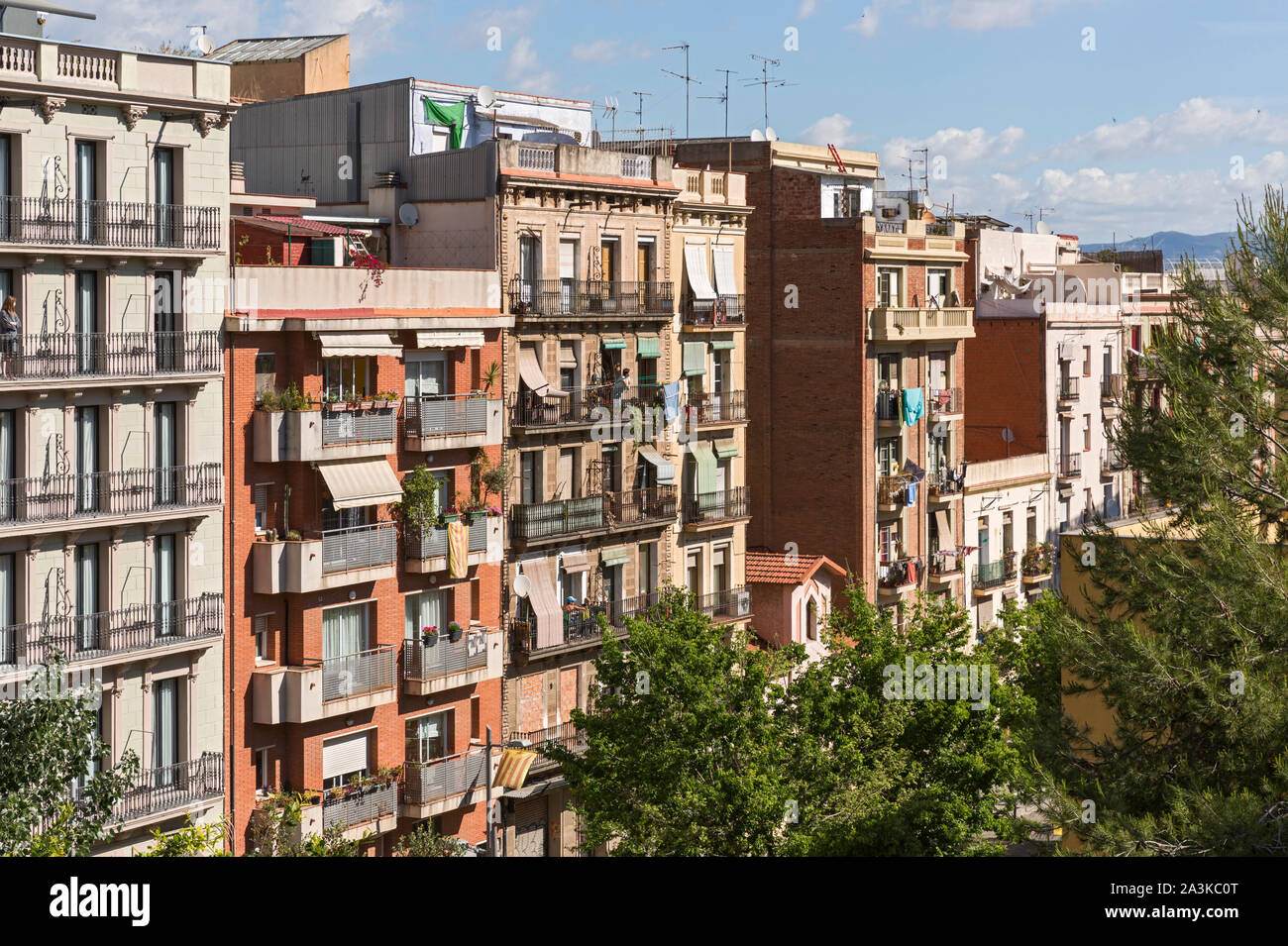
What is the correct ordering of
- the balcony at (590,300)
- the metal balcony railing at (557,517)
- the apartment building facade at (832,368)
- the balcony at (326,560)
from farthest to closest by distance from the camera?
the apartment building facade at (832,368) < the balcony at (590,300) < the metal balcony railing at (557,517) < the balcony at (326,560)

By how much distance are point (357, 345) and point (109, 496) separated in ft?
24.8

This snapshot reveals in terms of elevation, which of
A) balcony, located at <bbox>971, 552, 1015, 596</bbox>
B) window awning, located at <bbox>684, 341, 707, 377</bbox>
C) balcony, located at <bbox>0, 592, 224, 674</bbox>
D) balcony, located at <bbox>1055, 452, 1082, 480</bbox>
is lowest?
balcony, located at <bbox>971, 552, 1015, 596</bbox>

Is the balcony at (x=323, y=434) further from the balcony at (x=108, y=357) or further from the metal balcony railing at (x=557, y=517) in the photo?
the metal balcony railing at (x=557, y=517)

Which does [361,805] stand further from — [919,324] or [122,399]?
[919,324]

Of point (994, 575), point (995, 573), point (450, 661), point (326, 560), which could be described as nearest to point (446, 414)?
point (326, 560)

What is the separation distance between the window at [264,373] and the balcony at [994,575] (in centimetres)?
3773

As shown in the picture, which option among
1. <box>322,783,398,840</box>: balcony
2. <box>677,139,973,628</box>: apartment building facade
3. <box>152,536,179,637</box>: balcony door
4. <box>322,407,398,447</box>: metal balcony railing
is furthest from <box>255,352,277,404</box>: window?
<box>677,139,973,628</box>: apartment building facade

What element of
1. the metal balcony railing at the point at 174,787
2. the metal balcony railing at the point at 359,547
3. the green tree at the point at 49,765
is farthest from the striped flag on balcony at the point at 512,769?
the green tree at the point at 49,765

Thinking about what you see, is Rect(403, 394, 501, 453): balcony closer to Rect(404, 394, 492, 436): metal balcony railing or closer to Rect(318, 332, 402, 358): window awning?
Rect(404, 394, 492, 436): metal balcony railing

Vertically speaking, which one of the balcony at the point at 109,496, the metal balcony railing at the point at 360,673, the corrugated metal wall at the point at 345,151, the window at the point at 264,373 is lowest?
the metal balcony railing at the point at 360,673

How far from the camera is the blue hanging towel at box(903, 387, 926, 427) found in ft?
206

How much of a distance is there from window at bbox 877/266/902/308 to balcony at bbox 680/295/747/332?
8900mm

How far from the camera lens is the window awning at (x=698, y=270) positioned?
177 feet

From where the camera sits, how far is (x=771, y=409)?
62.9 meters
